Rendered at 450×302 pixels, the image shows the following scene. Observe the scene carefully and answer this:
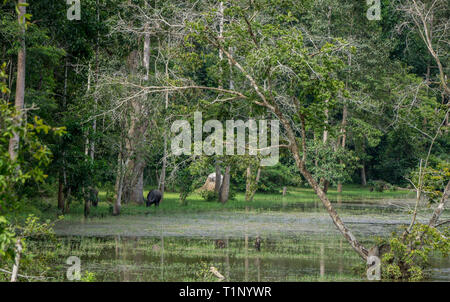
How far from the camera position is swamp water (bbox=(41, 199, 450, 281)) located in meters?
14.9

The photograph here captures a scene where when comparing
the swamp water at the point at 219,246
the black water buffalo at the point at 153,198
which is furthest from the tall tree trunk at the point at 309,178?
the black water buffalo at the point at 153,198

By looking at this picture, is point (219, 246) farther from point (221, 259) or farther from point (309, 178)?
point (309, 178)

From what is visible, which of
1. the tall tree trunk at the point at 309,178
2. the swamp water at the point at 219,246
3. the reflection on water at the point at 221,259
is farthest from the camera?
the tall tree trunk at the point at 309,178

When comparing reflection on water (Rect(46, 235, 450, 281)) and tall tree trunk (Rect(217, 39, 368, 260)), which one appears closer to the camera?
reflection on water (Rect(46, 235, 450, 281))

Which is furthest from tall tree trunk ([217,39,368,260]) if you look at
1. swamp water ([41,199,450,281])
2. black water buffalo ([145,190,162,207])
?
black water buffalo ([145,190,162,207])

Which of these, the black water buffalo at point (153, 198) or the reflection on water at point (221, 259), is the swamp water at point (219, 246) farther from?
the black water buffalo at point (153, 198)

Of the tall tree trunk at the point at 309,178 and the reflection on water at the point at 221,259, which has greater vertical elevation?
the tall tree trunk at the point at 309,178

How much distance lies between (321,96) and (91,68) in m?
11.8

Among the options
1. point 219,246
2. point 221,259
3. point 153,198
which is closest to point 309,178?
point 221,259

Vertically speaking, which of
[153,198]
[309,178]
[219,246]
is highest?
[309,178]

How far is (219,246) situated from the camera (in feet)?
61.9

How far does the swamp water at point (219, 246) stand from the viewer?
14.9m

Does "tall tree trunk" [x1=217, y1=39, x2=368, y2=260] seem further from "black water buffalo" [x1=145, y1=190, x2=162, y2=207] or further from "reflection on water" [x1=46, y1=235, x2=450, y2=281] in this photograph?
"black water buffalo" [x1=145, y1=190, x2=162, y2=207]

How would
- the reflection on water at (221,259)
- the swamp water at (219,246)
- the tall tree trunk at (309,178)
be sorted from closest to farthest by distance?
the reflection on water at (221,259)
the swamp water at (219,246)
the tall tree trunk at (309,178)
